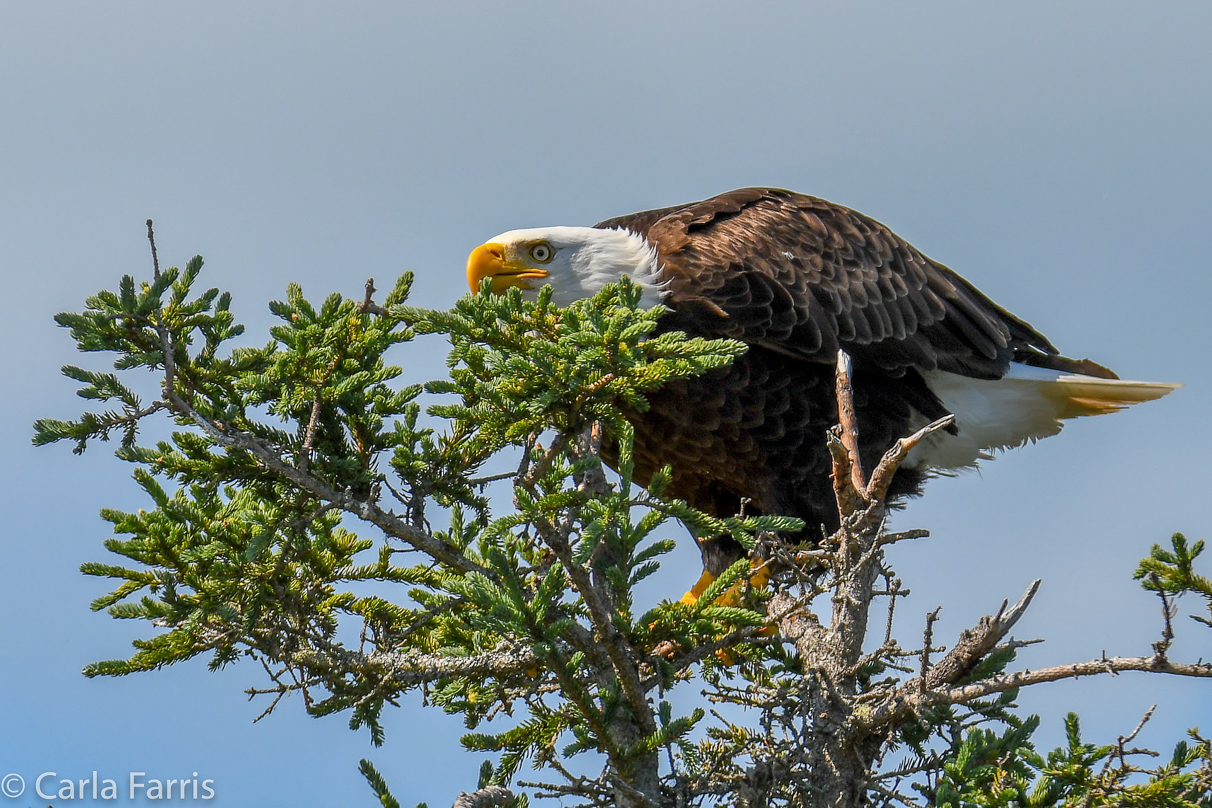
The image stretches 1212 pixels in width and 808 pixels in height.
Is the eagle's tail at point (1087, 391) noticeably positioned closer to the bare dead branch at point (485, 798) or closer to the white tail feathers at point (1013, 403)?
the white tail feathers at point (1013, 403)

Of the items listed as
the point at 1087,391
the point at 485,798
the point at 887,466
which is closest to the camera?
the point at 485,798

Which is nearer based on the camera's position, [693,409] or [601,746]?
[601,746]

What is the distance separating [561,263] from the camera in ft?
15.4

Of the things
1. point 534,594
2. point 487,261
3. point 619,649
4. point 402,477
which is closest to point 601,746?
point 619,649

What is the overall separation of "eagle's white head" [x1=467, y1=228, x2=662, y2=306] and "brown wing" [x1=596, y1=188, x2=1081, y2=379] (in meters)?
0.11

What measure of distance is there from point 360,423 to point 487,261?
1.56 meters

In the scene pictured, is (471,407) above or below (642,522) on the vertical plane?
above

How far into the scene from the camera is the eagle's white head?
15.1 feet

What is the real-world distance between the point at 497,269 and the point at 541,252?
20cm

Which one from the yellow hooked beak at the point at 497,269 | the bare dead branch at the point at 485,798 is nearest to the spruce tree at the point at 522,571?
the bare dead branch at the point at 485,798

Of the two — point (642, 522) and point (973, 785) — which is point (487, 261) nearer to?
point (642, 522)

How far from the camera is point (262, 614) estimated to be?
3.35 meters

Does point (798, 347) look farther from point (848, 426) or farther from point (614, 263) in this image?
point (848, 426)

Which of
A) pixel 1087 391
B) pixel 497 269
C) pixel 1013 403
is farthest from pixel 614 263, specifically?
pixel 1087 391
